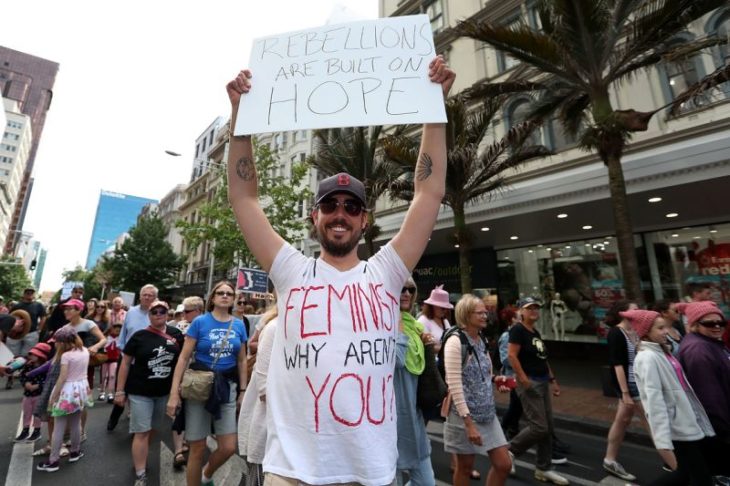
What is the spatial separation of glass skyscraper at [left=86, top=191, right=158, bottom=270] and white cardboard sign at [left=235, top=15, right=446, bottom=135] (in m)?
172

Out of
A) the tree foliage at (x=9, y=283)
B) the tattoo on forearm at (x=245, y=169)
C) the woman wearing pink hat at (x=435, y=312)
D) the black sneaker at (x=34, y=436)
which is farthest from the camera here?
the tree foliage at (x=9, y=283)

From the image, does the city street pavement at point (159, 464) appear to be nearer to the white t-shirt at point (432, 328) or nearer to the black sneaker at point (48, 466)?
the black sneaker at point (48, 466)

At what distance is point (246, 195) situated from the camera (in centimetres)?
171

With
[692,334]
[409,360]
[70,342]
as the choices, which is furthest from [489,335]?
[70,342]

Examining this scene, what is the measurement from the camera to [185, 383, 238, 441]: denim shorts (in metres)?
3.57

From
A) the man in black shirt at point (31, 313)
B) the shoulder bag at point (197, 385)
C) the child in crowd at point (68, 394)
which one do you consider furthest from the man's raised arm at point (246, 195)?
the man in black shirt at point (31, 313)

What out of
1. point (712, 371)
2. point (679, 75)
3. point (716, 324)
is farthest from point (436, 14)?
point (712, 371)

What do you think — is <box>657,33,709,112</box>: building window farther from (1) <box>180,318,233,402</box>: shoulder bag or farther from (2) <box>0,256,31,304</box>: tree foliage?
(2) <box>0,256,31,304</box>: tree foliage

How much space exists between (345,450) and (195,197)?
158 ft

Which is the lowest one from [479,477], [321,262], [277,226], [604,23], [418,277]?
[479,477]

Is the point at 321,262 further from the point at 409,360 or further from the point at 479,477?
the point at 479,477

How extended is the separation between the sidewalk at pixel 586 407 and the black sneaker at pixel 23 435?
25.4ft

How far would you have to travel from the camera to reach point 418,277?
17250 millimetres

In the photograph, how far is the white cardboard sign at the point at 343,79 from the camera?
69.6 inches
